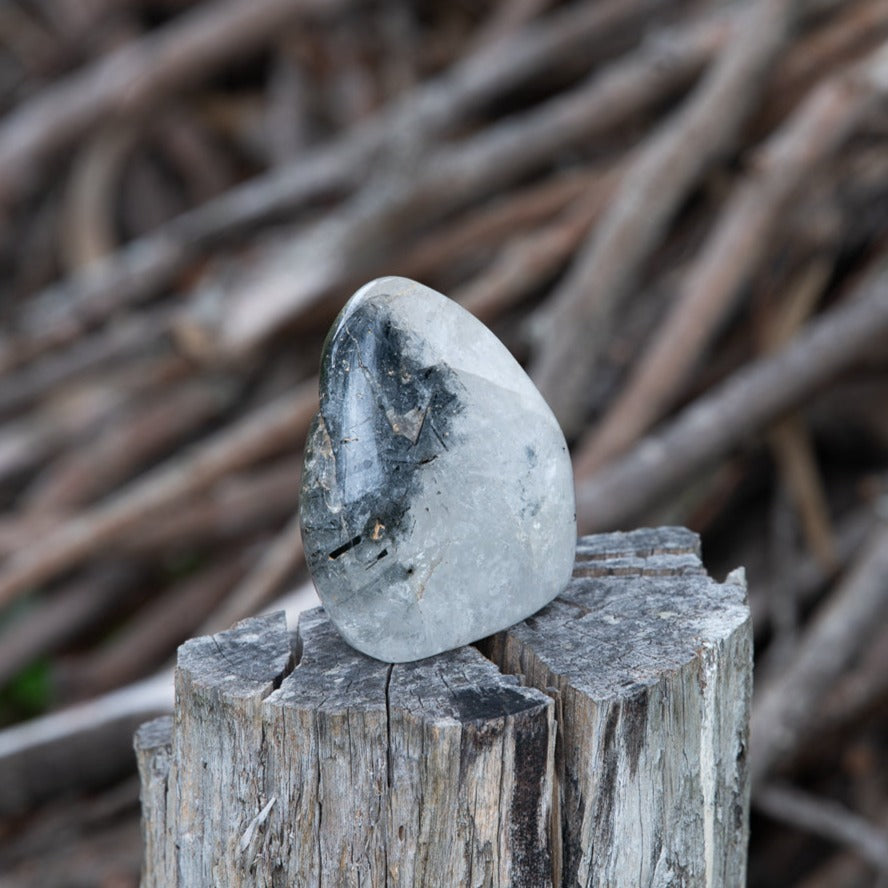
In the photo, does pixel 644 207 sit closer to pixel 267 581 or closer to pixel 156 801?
pixel 267 581

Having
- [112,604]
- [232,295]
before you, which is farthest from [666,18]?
[112,604]

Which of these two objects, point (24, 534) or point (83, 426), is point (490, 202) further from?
point (24, 534)

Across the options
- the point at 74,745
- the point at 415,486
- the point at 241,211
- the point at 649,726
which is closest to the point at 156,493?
the point at 74,745

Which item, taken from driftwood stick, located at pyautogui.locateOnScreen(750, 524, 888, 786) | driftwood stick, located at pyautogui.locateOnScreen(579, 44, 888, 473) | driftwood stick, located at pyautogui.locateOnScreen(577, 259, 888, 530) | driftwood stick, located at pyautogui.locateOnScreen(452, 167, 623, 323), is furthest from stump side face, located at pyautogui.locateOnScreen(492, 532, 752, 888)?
driftwood stick, located at pyautogui.locateOnScreen(452, 167, 623, 323)

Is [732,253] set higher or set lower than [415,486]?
higher

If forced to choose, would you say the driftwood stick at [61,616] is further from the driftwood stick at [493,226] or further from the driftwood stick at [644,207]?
the driftwood stick at [644,207]

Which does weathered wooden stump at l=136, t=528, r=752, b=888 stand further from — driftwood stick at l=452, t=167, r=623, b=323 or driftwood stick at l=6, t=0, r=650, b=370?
driftwood stick at l=6, t=0, r=650, b=370

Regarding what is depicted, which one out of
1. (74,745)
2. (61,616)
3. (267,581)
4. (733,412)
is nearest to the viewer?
(74,745)

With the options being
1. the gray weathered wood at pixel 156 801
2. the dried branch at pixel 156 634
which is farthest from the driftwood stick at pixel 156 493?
the gray weathered wood at pixel 156 801
